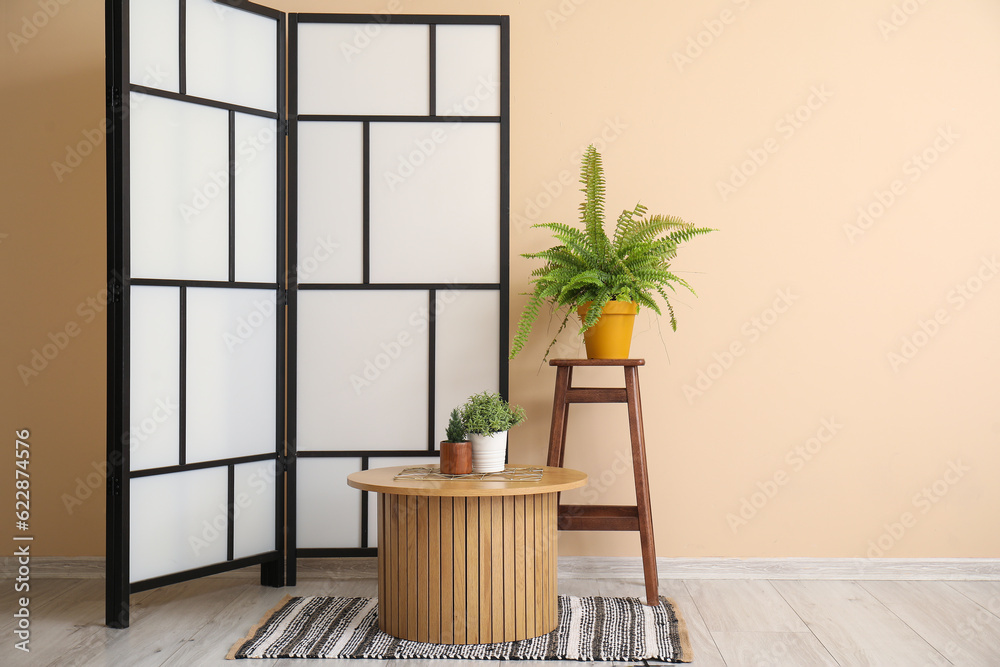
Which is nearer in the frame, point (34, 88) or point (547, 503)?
point (547, 503)

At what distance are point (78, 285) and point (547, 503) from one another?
7.76 ft

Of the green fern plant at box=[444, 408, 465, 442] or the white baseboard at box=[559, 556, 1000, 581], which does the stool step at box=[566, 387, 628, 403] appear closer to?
the green fern plant at box=[444, 408, 465, 442]

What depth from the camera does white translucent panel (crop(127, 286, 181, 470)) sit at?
296 centimetres

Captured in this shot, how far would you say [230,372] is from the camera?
10.7 feet

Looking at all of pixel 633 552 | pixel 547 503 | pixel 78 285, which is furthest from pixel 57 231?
pixel 633 552

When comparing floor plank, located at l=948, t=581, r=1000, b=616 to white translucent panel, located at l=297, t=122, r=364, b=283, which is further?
white translucent panel, located at l=297, t=122, r=364, b=283

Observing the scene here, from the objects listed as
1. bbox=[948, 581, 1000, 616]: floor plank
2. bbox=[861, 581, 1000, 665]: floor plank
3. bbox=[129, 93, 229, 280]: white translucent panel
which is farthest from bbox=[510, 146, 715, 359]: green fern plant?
bbox=[948, 581, 1000, 616]: floor plank

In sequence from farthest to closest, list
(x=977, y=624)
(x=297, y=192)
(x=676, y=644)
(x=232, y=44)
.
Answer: (x=297, y=192), (x=232, y=44), (x=977, y=624), (x=676, y=644)

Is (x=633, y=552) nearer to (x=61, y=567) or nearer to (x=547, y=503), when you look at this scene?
(x=547, y=503)

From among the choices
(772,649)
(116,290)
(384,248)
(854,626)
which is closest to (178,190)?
(116,290)

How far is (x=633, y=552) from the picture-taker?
352 cm

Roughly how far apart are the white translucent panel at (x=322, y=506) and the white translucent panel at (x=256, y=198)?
0.88m

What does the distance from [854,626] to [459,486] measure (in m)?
1.61

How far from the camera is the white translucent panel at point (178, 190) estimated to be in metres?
2.97
